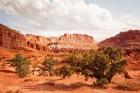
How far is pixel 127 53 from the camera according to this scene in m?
92.6

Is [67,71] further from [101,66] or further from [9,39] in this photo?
[9,39]

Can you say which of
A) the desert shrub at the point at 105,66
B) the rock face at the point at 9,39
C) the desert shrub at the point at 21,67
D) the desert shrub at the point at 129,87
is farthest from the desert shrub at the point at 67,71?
the rock face at the point at 9,39

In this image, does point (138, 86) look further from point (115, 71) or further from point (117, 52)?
point (117, 52)

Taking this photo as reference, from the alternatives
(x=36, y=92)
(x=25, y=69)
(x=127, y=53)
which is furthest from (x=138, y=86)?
(x=127, y=53)

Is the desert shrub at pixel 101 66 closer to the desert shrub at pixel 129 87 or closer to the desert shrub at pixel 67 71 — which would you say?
the desert shrub at pixel 129 87

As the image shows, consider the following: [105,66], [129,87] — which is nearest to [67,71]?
[105,66]

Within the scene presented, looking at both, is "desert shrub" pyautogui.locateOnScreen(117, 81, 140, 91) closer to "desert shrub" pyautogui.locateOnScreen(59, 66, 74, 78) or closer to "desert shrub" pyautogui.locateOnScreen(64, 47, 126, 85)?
A: "desert shrub" pyautogui.locateOnScreen(64, 47, 126, 85)

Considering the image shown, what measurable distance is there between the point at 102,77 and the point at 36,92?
8572mm

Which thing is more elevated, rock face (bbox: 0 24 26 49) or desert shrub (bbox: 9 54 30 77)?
rock face (bbox: 0 24 26 49)

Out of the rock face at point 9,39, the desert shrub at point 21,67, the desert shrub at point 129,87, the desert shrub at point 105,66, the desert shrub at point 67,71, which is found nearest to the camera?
the desert shrub at point 129,87

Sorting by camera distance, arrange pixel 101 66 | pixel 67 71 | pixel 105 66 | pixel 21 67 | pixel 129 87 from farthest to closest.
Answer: pixel 21 67 → pixel 67 71 → pixel 101 66 → pixel 105 66 → pixel 129 87

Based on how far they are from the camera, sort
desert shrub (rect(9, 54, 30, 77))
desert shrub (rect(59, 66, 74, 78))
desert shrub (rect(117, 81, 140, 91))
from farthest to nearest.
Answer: desert shrub (rect(9, 54, 30, 77)) < desert shrub (rect(59, 66, 74, 78)) < desert shrub (rect(117, 81, 140, 91))

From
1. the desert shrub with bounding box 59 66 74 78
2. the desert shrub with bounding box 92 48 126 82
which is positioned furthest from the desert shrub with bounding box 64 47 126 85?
the desert shrub with bounding box 59 66 74 78

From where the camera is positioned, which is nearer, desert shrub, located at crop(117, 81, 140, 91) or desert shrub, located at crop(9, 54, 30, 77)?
desert shrub, located at crop(117, 81, 140, 91)
